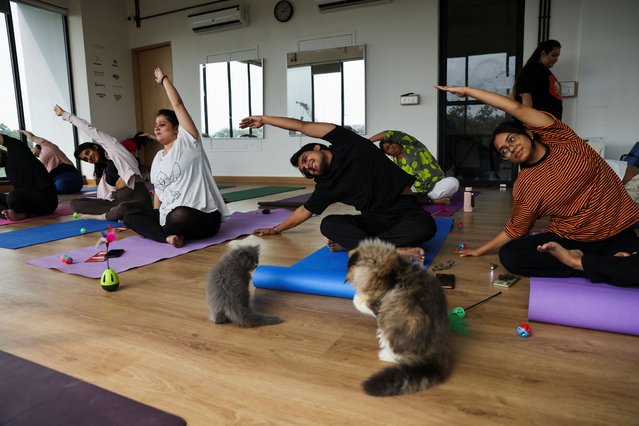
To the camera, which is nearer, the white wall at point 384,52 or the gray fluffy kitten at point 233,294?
the gray fluffy kitten at point 233,294

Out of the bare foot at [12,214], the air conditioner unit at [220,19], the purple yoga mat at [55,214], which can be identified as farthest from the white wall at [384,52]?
the bare foot at [12,214]

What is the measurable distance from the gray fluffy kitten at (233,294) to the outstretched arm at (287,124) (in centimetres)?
Result: 107

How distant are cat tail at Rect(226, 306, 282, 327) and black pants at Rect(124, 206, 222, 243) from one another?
1.49 metres

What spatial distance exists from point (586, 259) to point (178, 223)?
7.88ft

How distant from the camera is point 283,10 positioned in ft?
23.8

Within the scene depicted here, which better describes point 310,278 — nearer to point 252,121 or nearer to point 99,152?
point 252,121

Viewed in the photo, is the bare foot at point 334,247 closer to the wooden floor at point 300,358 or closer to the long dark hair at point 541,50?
the wooden floor at point 300,358

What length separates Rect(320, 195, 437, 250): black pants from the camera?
7.97 ft

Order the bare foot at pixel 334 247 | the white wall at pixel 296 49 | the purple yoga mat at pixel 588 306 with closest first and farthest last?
1. the purple yoga mat at pixel 588 306
2. the bare foot at pixel 334 247
3. the white wall at pixel 296 49

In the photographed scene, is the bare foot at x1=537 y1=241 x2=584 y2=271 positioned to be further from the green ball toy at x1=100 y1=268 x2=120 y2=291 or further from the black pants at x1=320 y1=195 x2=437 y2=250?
the green ball toy at x1=100 y1=268 x2=120 y2=291

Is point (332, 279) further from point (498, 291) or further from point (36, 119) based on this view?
point (36, 119)

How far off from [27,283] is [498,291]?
2.39m

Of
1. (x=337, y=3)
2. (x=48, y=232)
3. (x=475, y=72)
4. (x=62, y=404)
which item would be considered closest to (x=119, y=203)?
(x=48, y=232)

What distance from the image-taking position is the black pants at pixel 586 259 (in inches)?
62.7
